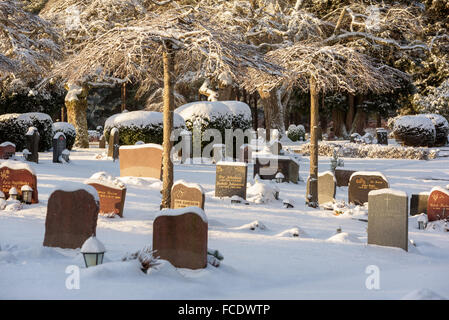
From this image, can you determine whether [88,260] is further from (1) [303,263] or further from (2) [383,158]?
(2) [383,158]

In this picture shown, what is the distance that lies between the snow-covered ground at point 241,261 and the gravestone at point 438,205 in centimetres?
48

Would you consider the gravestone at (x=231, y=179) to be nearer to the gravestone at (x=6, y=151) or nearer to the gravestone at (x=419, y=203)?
the gravestone at (x=419, y=203)

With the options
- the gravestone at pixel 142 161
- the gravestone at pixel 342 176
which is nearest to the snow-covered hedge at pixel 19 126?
the gravestone at pixel 142 161

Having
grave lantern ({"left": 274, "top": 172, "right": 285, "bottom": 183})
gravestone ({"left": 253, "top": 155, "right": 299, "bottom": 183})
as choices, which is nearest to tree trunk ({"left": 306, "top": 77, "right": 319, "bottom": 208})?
grave lantern ({"left": 274, "top": 172, "right": 285, "bottom": 183})

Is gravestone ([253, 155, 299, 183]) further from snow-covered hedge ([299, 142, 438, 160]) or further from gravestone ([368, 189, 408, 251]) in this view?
snow-covered hedge ([299, 142, 438, 160])

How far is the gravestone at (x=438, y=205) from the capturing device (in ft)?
38.3

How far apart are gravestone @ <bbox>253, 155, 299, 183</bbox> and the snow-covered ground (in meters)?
3.92

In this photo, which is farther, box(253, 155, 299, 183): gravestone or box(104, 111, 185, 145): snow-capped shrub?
box(104, 111, 185, 145): snow-capped shrub

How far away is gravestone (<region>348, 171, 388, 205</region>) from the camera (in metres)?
13.4

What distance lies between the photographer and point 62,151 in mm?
18406

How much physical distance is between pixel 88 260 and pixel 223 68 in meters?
4.66

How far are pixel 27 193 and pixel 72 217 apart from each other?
3.48m

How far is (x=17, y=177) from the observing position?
10.7m

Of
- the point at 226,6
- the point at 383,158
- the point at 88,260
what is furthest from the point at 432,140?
the point at 88,260
